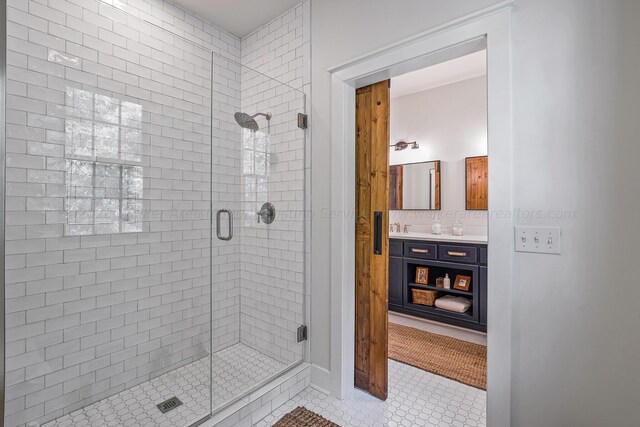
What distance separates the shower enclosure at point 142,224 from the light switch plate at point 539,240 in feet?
4.46

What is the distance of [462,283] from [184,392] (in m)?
2.70

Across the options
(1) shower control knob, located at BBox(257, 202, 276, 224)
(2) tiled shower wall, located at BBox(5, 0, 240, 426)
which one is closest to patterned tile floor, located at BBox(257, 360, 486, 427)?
(2) tiled shower wall, located at BBox(5, 0, 240, 426)

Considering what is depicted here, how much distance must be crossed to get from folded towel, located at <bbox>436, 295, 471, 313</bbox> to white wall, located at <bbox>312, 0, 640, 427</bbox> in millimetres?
1710

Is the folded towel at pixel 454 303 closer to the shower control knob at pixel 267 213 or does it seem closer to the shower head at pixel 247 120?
the shower control knob at pixel 267 213

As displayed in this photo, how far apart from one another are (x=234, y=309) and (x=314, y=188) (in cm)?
103

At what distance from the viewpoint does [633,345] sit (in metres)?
1.17

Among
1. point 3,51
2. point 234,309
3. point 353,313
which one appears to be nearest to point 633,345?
point 353,313

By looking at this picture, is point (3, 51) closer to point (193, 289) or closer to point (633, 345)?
point (193, 289)

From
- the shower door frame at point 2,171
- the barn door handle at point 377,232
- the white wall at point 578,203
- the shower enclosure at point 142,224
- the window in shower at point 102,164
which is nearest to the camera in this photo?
the white wall at point 578,203

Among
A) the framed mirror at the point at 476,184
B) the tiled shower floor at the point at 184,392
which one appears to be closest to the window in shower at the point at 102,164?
the tiled shower floor at the point at 184,392

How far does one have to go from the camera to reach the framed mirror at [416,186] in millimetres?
3752

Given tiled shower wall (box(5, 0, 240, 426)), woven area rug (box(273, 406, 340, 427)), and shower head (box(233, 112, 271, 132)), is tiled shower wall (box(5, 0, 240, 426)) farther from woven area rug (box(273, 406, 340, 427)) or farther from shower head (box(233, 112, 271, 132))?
woven area rug (box(273, 406, 340, 427))

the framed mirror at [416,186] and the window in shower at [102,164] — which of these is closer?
the window in shower at [102,164]

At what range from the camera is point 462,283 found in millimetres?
3154
